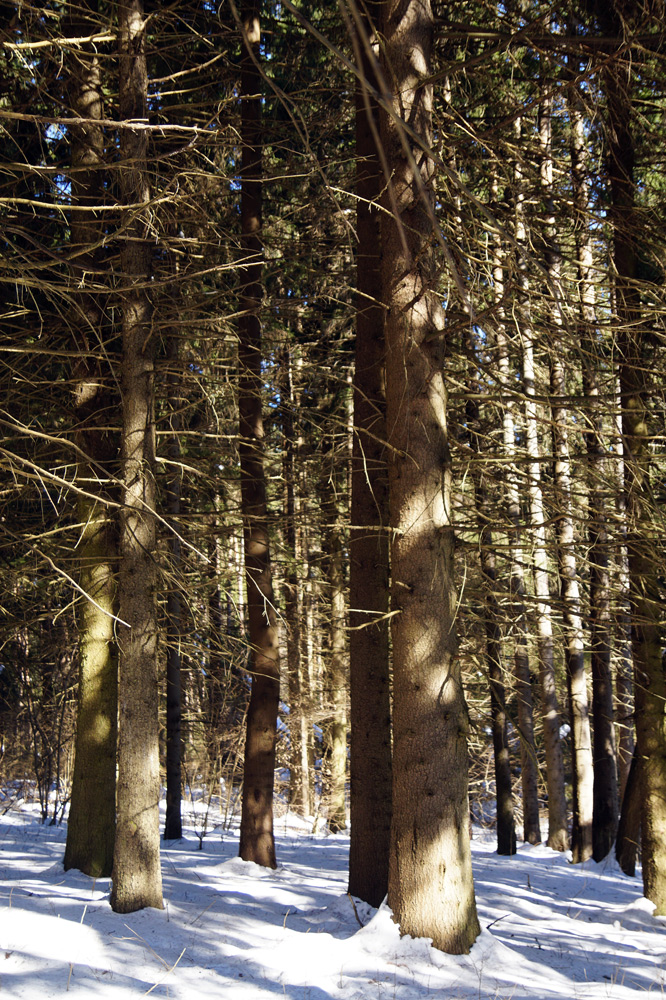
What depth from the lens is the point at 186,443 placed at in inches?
432

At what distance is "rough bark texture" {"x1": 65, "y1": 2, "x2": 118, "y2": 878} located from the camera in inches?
295

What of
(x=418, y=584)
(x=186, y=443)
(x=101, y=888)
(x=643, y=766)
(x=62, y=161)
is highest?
(x=62, y=161)

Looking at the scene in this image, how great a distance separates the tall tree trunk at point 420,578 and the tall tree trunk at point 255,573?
3070 millimetres

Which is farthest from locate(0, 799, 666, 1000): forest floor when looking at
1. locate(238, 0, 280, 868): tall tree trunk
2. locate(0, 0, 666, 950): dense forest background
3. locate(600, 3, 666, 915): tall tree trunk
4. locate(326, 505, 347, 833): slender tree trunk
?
locate(326, 505, 347, 833): slender tree trunk

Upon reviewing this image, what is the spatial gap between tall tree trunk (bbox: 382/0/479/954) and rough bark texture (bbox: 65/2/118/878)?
10.9ft

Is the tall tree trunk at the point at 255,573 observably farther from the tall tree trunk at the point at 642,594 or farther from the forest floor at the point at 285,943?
the tall tree trunk at the point at 642,594

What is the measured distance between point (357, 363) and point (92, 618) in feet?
12.9

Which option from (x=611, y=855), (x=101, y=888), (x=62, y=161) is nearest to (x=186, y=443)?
(x=62, y=161)

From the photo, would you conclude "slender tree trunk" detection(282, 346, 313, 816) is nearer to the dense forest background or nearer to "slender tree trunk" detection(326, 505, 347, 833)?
"slender tree trunk" detection(326, 505, 347, 833)

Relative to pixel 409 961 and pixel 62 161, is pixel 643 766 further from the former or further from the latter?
pixel 62 161

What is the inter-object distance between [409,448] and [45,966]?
13.1 feet

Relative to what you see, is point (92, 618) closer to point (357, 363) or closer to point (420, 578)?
point (357, 363)

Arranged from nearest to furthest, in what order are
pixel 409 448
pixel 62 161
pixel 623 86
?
pixel 409 448 → pixel 623 86 → pixel 62 161

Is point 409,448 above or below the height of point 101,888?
above
